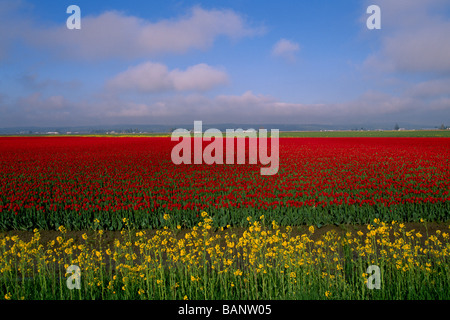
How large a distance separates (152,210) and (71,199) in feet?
12.6

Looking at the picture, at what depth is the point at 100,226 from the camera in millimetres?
11438

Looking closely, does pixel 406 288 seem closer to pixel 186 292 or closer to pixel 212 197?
pixel 186 292

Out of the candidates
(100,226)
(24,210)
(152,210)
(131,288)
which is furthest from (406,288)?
(24,210)
